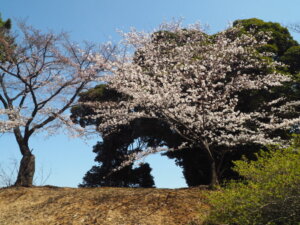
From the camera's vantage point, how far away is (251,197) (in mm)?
5488

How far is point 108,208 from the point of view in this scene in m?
8.31

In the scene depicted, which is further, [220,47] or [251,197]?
[220,47]

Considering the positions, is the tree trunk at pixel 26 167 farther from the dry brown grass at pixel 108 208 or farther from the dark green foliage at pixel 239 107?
the dark green foliage at pixel 239 107

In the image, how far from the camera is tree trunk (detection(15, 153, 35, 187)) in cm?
1189

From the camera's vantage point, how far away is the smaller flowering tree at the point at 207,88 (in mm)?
9938

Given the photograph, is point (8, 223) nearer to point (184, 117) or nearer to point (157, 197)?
point (157, 197)

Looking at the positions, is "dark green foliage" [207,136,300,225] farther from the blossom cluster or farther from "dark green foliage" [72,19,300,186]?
"dark green foliage" [72,19,300,186]

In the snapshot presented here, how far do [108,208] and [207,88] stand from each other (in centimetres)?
450

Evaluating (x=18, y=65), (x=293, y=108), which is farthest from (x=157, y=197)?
(x=18, y=65)

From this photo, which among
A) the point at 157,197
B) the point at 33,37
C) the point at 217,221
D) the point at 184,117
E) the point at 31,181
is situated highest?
the point at 33,37

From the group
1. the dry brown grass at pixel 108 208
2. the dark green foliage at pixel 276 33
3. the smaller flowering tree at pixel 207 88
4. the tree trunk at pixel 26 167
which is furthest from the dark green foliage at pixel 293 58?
the tree trunk at pixel 26 167

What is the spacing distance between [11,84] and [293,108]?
11.0m

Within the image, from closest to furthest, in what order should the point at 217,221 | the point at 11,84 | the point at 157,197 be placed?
the point at 217,221 < the point at 157,197 < the point at 11,84

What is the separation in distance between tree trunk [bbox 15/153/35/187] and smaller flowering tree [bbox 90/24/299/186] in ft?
9.88
